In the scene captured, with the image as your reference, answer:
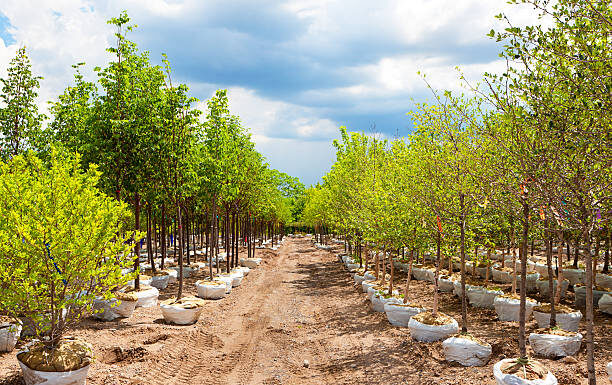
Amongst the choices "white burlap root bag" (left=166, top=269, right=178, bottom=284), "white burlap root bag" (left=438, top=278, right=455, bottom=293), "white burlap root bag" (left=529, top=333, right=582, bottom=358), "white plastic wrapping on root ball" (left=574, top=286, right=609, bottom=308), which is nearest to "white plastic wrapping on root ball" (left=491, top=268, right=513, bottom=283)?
"white burlap root bag" (left=438, top=278, right=455, bottom=293)

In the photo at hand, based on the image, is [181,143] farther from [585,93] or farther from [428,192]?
[585,93]

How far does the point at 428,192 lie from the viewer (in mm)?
10109

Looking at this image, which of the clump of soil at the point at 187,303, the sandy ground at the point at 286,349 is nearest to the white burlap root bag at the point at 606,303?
the sandy ground at the point at 286,349

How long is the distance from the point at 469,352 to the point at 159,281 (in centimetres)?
1410

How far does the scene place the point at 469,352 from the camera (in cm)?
842

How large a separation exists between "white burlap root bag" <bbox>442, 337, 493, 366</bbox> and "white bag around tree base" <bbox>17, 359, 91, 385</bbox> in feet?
24.4

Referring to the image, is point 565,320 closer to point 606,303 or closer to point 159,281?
point 606,303

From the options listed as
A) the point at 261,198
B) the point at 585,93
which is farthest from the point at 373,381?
the point at 261,198

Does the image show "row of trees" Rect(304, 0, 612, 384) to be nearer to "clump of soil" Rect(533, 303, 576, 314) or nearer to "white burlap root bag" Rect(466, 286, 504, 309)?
"clump of soil" Rect(533, 303, 576, 314)

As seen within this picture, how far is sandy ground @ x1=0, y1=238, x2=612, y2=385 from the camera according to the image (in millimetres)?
8227

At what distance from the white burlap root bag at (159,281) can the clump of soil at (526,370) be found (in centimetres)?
1516

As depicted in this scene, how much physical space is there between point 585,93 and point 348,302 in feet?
44.8

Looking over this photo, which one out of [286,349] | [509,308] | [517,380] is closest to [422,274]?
[509,308]

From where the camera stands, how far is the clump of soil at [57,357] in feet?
21.8
